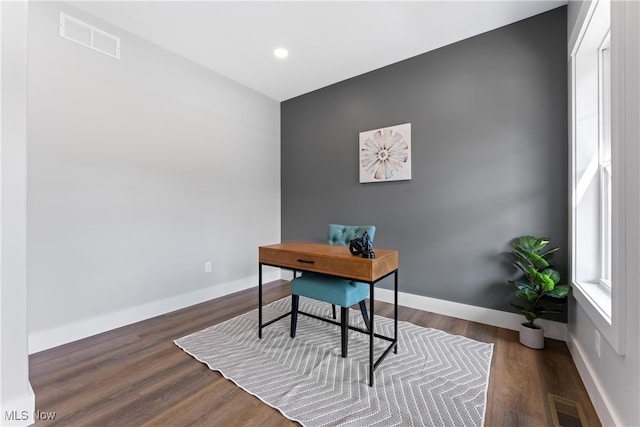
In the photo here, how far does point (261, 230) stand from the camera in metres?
3.85

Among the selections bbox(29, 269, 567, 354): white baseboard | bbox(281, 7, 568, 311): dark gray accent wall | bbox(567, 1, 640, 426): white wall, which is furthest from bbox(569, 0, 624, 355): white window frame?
bbox(29, 269, 567, 354): white baseboard

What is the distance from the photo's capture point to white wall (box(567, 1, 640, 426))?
42.1 inches

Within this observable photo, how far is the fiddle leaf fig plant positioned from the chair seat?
127 cm

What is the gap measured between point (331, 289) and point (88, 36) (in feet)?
9.42

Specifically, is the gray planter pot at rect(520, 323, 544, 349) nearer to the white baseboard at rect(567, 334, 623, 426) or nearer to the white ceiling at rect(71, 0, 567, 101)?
the white baseboard at rect(567, 334, 623, 426)

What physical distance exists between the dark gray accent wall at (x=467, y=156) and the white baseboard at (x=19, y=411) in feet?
9.46

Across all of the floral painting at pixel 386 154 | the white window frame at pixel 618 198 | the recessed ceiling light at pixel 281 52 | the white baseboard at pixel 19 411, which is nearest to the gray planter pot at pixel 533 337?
the white window frame at pixel 618 198

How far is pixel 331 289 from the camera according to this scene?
1903mm

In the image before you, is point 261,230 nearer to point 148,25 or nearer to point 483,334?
point 148,25

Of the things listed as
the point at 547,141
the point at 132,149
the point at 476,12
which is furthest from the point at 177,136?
the point at 547,141

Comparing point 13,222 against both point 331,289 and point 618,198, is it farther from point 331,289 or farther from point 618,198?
point 618,198

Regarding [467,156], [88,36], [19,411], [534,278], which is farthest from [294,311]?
[88,36]

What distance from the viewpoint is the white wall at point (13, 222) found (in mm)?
1326

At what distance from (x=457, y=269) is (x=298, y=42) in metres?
2.75
